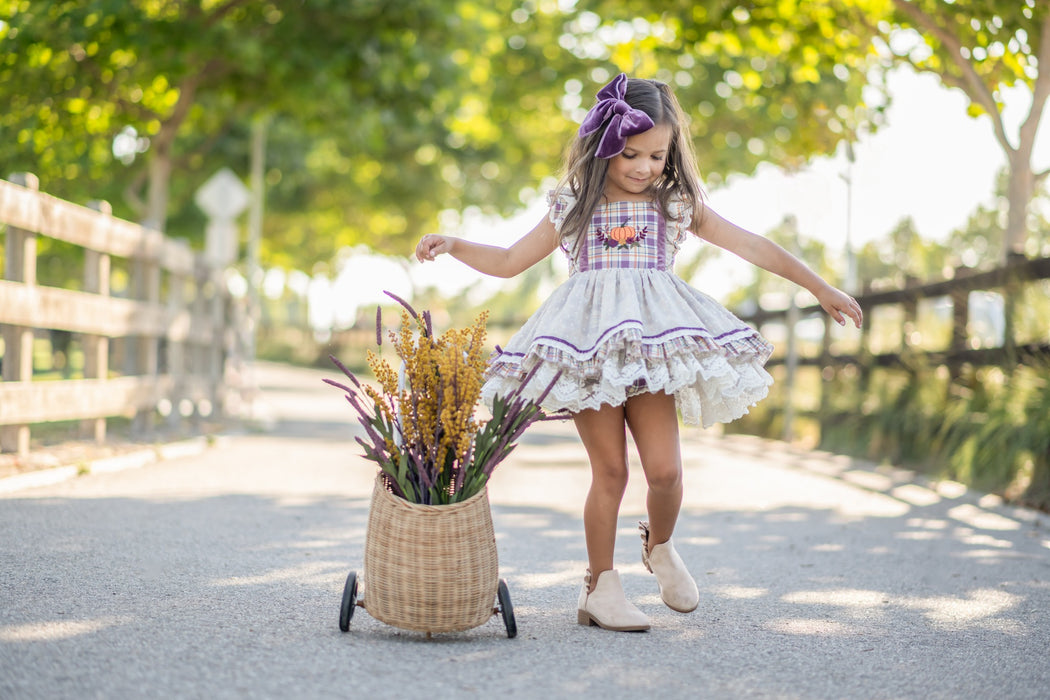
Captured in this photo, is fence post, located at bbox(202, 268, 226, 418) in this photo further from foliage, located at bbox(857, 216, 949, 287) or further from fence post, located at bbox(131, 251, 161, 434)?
foliage, located at bbox(857, 216, 949, 287)

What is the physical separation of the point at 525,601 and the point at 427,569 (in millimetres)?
789

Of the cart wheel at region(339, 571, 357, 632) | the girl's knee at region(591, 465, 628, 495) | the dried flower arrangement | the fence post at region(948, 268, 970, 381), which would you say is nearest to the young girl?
the girl's knee at region(591, 465, 628, 495)

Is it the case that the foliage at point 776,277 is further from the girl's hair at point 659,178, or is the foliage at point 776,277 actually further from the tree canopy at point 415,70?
the girl's hair at point 659,178

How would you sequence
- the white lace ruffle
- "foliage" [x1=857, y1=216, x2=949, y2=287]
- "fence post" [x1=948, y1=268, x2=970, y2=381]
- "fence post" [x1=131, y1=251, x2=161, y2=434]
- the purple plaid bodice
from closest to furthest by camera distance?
the white lace ruffle, the purple plaid bodice, "fence post" [x1=948, y1=268, x2=970, y2=381], "fence post" [x1=131, y1=251, x2=161, y2=434], "foliage" [x1=857, y1=216, x2=949, y2=287]

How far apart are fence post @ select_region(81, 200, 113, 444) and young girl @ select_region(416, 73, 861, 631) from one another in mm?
5145

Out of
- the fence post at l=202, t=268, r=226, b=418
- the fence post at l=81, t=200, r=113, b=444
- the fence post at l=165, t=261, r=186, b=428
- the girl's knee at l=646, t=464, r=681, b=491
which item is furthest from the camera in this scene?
the fence post at l=202, t=268, r=226, b=418

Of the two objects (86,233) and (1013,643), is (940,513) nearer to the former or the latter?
(1013,643)

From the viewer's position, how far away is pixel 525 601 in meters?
3.87

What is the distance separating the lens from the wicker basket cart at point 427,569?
3.17 m

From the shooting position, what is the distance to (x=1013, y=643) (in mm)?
3441

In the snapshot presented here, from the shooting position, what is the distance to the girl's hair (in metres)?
3.64

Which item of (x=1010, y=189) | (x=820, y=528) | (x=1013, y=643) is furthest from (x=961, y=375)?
(x=1013, y=643)

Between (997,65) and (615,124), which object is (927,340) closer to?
(997,65)

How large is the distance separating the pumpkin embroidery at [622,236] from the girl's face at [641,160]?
0.12 m
